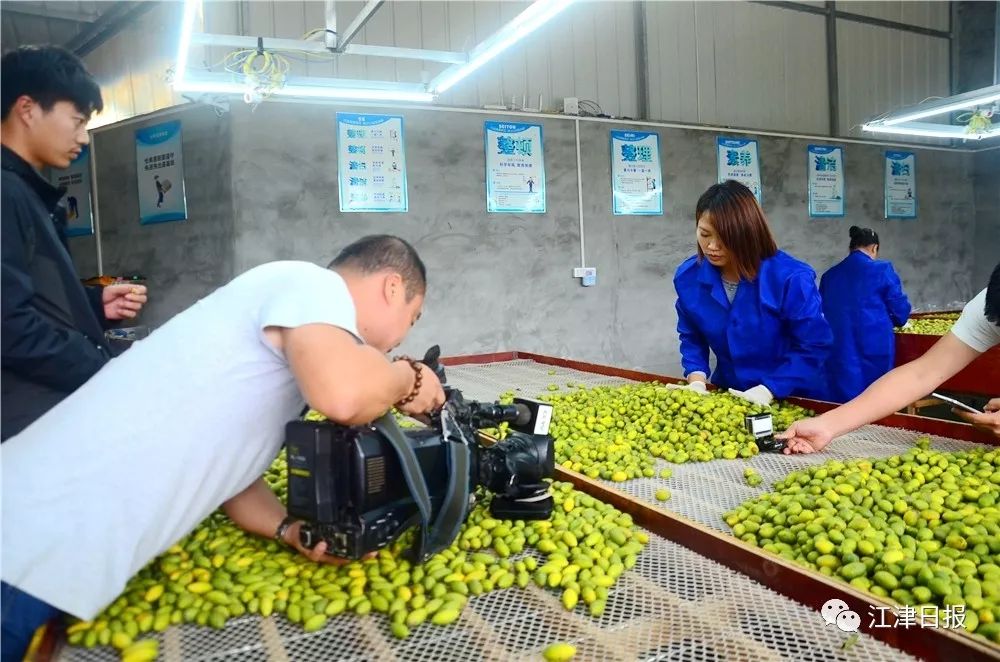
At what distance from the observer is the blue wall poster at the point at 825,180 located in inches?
297

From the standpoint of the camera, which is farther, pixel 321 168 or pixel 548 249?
pixel 548 249

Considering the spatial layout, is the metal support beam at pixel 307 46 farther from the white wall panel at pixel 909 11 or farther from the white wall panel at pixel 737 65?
the white wall panel at pixel 909 11

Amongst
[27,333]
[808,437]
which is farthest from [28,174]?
[808,437]

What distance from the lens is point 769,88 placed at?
7.35 metres

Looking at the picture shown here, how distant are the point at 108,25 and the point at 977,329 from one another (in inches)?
292

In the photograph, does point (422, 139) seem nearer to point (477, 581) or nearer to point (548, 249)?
point (548, 249)

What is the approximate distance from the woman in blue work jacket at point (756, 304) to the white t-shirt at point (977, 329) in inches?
29.9

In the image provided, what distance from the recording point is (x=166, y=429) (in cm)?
124

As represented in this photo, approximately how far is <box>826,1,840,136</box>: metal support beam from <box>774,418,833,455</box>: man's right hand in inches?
264

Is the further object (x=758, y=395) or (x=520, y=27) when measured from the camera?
(x=758, y=395)

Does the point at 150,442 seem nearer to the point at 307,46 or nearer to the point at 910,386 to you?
the point at 910,386

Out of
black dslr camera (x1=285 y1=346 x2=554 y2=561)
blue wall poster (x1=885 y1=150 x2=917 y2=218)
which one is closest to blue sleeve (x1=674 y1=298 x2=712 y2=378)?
black dslr camera (x1=285 y1=346 x2=554 y2=561)

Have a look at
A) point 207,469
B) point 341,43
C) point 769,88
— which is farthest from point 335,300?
point 769,88

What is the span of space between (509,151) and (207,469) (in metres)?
5.05
